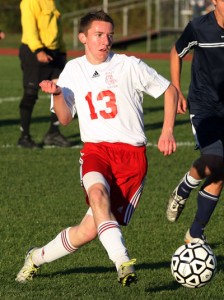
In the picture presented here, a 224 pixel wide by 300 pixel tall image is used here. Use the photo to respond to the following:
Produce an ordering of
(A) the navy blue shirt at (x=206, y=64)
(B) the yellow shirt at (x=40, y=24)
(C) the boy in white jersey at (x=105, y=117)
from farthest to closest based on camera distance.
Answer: (B) the yellow shirt at (x=40, y=24) → (A) the navy blue shirt at (x=206, y=64) → (C) the boy in white jersey at (x=105, y=117)

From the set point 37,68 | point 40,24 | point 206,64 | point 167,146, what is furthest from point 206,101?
point 40,24

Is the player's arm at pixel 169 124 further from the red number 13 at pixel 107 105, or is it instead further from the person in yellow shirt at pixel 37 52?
the person in yellow shirt at pixel 37 52

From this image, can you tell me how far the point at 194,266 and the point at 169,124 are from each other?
970 mm

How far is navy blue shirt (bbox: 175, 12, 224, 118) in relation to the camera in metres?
8.05

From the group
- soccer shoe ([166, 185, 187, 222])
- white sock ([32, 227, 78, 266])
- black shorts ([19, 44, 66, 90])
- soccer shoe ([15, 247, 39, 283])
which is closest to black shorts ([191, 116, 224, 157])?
soccer shoe ([166, 185, 187, 222])

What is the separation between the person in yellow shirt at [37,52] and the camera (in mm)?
13391

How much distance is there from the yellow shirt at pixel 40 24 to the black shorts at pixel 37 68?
0.42ft

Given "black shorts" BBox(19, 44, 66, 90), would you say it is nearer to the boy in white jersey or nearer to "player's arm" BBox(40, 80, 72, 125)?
the boy in white jersey

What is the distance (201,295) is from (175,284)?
37 cm

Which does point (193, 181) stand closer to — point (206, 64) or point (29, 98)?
point (206, 64)

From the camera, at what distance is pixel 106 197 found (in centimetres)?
619

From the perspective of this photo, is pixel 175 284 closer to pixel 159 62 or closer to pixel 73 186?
pixel 73 186

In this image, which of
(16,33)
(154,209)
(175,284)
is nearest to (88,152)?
(175,284)

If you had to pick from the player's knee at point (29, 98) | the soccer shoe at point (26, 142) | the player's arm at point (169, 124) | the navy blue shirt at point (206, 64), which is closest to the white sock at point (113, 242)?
the player's arm at point (169, 124)
